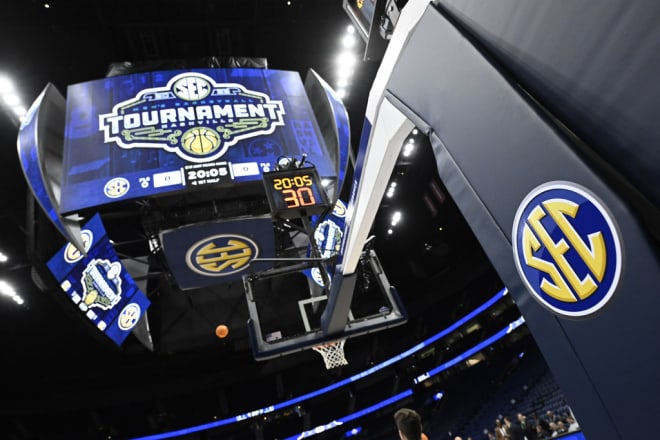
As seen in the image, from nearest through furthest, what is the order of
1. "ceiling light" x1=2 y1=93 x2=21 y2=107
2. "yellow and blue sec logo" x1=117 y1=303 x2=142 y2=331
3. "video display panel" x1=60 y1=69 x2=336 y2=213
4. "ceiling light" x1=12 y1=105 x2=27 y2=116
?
"video display panel" x1=60 y1=69 x2=336 y2=213, "yellow and blue sec logo" x1=117 y1=303 x2=142 y2=331, "ceiling light" x1=2 y1=93 x2=21 y2=107, "ceiling light" x1=12 y1=105 x2=27 y2=116

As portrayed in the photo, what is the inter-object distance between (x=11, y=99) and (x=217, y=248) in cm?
623

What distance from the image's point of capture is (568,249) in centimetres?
Answer: 102

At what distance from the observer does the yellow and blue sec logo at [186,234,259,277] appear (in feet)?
20.7

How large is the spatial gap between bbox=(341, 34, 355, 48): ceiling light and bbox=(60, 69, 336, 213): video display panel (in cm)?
241

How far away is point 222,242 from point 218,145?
1722mm

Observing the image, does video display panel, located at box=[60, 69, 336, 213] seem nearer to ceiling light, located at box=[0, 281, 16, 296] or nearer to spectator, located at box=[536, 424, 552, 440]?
ceiling light, located at box=[0, 281, 16, 296]

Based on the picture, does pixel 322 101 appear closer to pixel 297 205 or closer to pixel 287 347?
pixel 297 205

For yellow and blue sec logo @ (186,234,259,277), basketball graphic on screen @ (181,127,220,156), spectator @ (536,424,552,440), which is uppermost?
basketball graphic on screen @ (181,127,220,156)

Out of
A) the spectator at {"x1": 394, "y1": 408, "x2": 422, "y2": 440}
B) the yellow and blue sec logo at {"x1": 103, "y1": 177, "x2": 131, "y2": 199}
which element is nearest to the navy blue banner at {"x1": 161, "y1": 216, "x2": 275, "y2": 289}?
the yellow and blue sec logo at {"x1": 103, "y1": 177, "x2": 131, "y2": 199}

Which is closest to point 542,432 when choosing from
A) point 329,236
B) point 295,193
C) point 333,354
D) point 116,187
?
point 333,354

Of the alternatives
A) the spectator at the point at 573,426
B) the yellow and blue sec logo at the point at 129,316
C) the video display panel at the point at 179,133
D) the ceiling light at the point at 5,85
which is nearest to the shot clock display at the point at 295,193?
the video display panel at the point at 179,133

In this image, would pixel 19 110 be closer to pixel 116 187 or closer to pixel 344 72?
pixel 116 187

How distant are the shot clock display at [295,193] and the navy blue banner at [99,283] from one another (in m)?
3.94

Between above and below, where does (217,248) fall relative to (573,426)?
above
